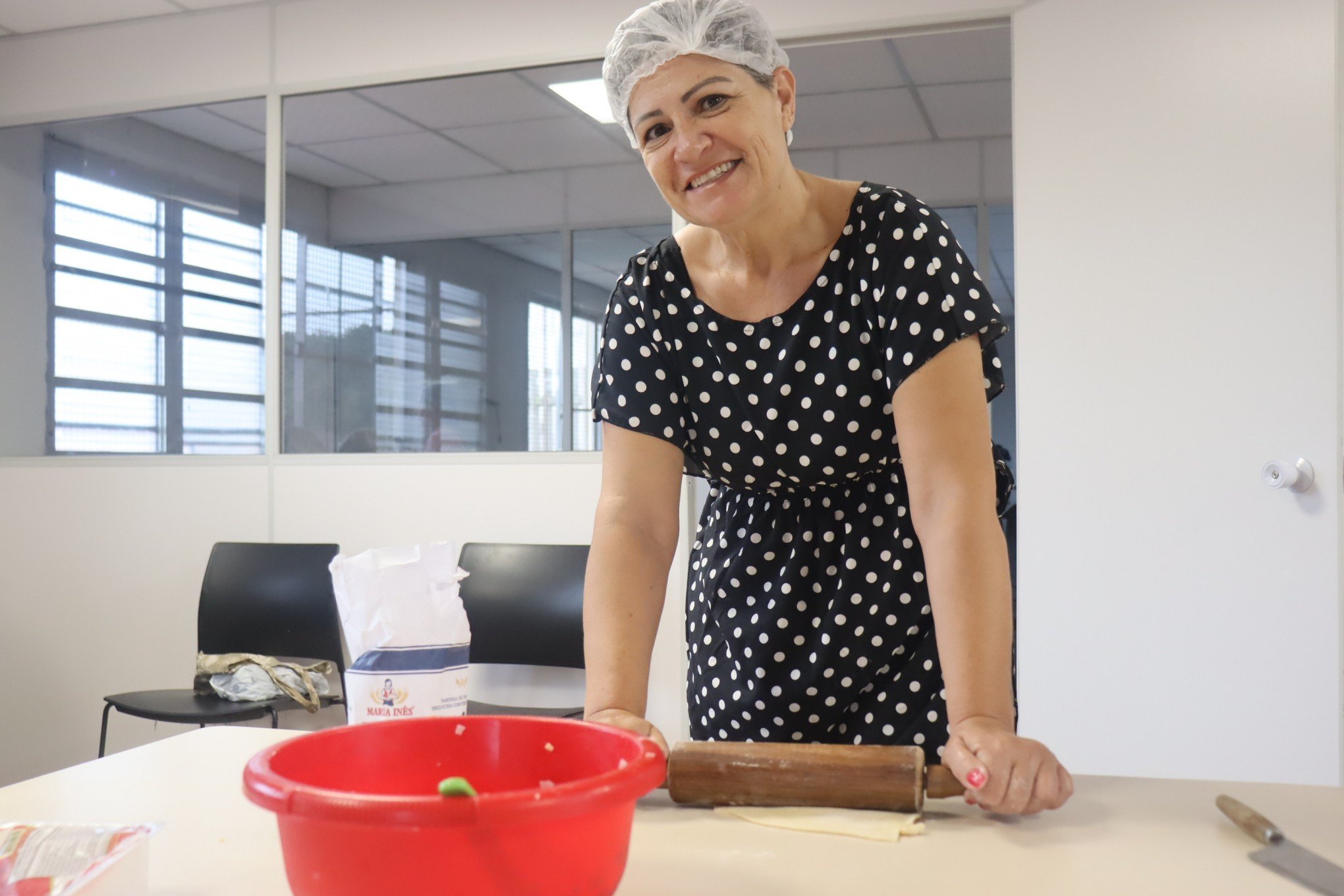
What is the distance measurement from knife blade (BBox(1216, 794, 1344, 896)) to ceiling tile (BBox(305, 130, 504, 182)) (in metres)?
3.06

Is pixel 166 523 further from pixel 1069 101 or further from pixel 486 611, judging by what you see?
pixel 1069 101

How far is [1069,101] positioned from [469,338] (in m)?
1.90

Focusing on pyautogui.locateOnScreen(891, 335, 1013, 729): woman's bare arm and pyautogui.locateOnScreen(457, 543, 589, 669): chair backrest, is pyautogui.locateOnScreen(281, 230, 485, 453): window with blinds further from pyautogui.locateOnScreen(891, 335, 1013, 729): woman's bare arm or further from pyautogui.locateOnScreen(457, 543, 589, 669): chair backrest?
pyautogui.locateOnScreen(891, 335, 1013, 729): woman's bare arm

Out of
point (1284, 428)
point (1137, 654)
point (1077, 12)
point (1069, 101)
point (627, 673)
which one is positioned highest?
point (1077, 12)

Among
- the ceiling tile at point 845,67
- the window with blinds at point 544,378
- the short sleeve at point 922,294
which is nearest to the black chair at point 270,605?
the window with blinds at point 544,378

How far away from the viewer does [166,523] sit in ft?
11.7

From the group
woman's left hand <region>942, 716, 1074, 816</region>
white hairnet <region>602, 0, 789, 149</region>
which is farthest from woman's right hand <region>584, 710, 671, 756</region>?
white hairnet <region>602, 0, 789, 149</region>

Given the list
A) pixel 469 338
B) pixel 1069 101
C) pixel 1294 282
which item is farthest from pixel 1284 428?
pixel 469 338

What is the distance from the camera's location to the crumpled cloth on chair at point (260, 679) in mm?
2955

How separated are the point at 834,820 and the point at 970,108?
375cm

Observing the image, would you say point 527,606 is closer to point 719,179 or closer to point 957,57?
point 719,179

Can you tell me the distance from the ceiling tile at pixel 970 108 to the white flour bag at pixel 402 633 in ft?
11.2

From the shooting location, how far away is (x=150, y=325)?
12.2 ft

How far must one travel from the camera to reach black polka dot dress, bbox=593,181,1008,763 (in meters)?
1.21
